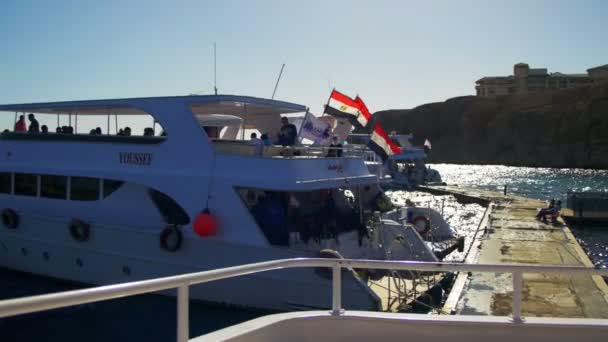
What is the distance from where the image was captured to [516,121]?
11550 centimetres

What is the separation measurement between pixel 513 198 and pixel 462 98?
9638 centimetres

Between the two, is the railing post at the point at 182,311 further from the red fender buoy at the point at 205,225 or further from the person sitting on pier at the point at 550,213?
the person sitting on pier at the point at 550,213

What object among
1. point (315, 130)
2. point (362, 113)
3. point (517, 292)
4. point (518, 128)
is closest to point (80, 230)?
point (315, 130)

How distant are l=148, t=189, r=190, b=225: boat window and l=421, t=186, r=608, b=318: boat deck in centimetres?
592

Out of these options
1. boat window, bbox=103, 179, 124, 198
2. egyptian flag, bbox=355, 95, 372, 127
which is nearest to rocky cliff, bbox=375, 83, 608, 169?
egyptian flag, bbox=355, 95, 372, 127

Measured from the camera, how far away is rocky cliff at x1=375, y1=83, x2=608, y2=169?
4075 inches

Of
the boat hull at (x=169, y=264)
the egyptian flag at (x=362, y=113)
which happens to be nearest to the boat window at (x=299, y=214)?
the boat hull at (x=169, y=264)

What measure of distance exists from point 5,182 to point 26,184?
97cm

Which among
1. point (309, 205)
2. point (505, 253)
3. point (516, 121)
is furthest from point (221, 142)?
point (516, 121)

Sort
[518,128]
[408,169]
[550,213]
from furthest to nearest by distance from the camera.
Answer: [518,128]
[408,169]
[550,213]

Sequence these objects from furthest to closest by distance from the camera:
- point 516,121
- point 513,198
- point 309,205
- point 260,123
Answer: point 516,121, point 513,198, point 260,123, point 309,205

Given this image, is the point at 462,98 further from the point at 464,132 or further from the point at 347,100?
the point at 347,100

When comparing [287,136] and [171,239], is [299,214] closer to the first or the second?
[287,136]

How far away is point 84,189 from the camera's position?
13953mm
